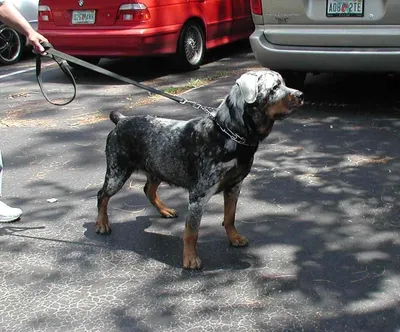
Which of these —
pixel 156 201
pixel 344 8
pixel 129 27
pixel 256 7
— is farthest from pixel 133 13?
pixel 156 201

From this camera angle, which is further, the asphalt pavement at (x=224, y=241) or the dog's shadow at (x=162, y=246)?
the dog's shadow at (x=162, y=246)

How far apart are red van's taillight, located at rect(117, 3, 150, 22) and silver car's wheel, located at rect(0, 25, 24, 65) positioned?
3.17 meters

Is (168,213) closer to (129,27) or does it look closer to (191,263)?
(191,263)

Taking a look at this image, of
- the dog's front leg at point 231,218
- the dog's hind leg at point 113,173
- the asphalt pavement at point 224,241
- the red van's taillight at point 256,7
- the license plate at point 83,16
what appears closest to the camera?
the asphalt pavement at point 224,241

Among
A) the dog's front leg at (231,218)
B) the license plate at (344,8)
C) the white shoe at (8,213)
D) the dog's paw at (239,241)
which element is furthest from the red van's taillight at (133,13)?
the dog's paw at (239,241)

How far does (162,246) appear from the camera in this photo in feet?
15.1

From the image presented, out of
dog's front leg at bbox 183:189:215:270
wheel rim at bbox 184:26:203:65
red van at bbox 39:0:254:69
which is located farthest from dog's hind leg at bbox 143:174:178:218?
wheel rim at bbox 184:26:203:65

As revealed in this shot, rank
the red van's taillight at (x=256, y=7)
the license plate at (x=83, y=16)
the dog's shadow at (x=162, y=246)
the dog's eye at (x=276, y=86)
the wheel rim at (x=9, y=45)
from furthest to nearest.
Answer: the wheel rim at (x=9, y=45) < the license plate at (x=83, y=16) < the red van's taillight at (x=256, y=7) < the dog's shadow at (x=162, y=246) < the dog's eye at (x=276, y=86)

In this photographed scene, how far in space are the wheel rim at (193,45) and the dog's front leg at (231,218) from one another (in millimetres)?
5918

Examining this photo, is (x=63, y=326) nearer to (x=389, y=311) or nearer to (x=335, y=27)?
(x=389, y=311)

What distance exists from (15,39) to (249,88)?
8957 millimetres

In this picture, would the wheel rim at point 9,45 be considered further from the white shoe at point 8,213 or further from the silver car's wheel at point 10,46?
the white shoe at point 8,213

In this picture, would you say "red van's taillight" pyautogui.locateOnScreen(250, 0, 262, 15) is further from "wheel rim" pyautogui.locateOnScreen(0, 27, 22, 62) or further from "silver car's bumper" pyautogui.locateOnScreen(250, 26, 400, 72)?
"wheel rim" pyautogui.locateOnScreen(0, 27, 22, 62)

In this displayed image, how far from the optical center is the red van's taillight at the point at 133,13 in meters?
9.16
